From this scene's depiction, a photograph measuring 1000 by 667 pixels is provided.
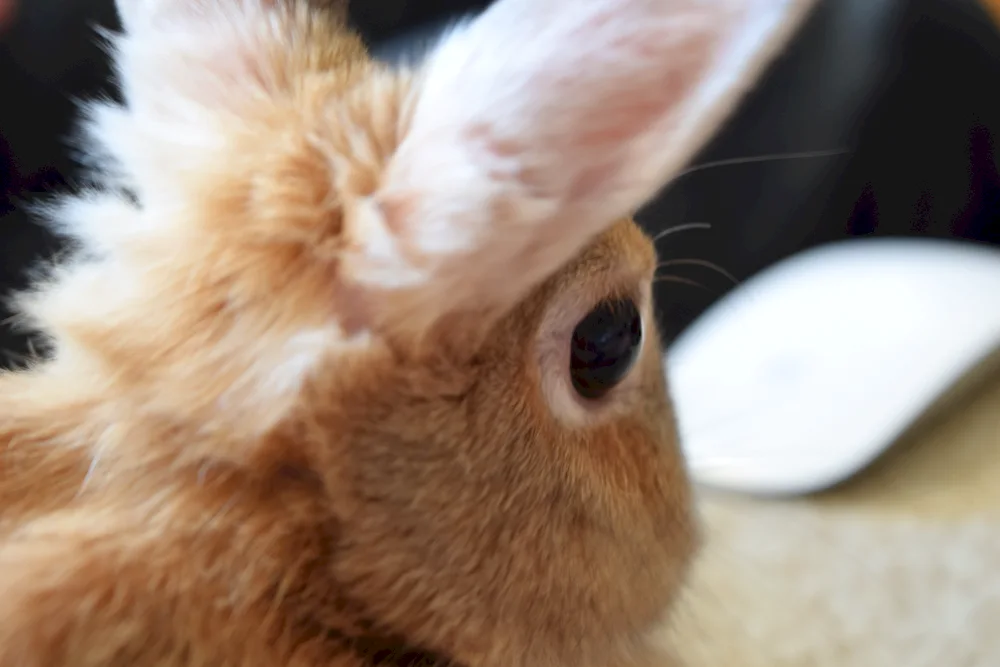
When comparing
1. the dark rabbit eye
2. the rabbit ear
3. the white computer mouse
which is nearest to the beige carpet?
the white computer mouse

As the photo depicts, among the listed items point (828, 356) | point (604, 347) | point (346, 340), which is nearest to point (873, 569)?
point (828, 356)

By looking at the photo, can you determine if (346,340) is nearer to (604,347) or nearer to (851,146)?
(604,347)

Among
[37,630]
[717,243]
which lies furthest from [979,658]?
[37,630]

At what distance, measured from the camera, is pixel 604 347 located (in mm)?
519

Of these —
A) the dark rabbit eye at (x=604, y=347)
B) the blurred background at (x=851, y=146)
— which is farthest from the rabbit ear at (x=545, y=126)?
the blurred background at (x=851, y=146)

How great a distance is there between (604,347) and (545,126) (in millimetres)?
183

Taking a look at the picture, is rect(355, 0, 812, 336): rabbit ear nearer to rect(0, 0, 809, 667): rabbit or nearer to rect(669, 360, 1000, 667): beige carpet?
rect(0, 0, 809, 667): rabbit

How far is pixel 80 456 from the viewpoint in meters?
0.45

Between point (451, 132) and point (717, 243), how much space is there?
1.19m

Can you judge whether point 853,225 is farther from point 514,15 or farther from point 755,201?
point 514,15

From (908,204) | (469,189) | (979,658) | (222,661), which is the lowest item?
(908,204)

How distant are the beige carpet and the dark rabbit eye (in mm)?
351

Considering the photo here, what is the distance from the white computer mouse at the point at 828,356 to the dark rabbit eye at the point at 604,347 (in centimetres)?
52

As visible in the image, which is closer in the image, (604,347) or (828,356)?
(604,347)
